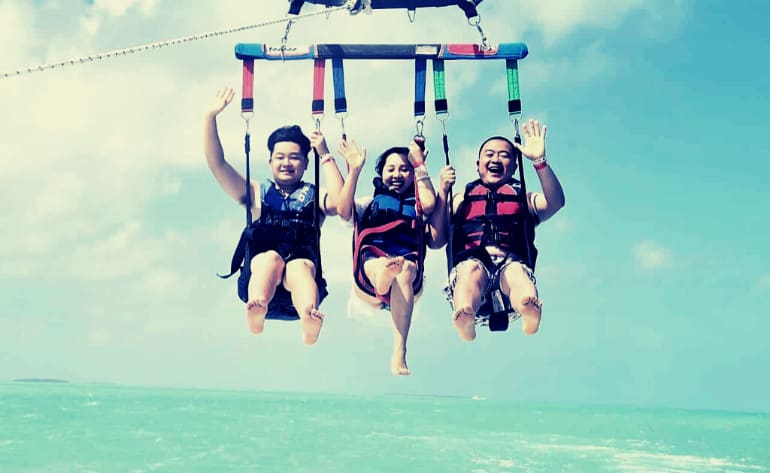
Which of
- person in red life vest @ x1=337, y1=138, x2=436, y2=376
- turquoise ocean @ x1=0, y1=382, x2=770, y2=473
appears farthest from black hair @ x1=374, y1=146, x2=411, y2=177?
turquoise ocean @ x1=0, y1=382, x2=770, y2=473

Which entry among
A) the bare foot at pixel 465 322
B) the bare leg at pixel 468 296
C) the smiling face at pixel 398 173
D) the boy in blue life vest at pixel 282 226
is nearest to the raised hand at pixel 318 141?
the boy in blue life vest at pixel 282 226

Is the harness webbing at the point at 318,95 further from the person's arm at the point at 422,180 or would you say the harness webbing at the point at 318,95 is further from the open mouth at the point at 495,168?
the open mouth at the point at 495,168

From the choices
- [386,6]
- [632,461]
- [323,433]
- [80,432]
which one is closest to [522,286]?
[386,6]

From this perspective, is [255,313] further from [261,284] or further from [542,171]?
[542,171]

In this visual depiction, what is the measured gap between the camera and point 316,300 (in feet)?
21.1

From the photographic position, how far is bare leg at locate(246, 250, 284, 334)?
20.9 ft

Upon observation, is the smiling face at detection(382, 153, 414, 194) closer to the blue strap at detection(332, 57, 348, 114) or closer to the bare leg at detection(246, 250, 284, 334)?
the blue strap at detection(332, 57, 348, 114)

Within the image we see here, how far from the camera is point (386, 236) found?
22.4ft

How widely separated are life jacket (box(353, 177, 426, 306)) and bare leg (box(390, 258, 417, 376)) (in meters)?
0.08

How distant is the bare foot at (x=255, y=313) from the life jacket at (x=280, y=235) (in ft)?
0.62

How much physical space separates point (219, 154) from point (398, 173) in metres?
1.56

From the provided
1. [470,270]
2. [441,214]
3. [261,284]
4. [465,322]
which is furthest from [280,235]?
[465,322]

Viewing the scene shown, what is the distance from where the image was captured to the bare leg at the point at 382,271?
6.39m

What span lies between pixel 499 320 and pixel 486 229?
2.57 feet
